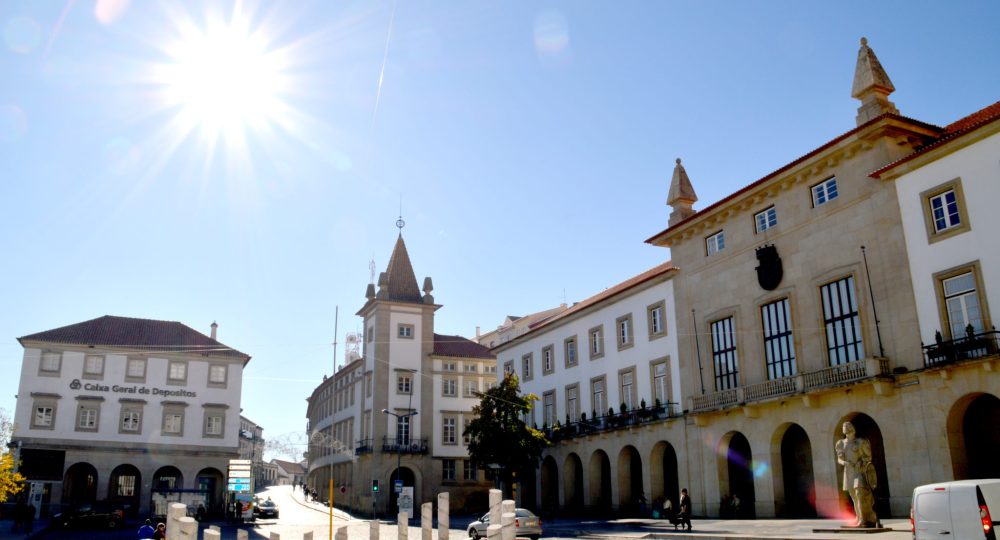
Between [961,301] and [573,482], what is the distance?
3060 centimetres

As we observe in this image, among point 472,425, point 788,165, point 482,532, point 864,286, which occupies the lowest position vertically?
point 482,532

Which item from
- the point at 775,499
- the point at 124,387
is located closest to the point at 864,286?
the point at 775,499

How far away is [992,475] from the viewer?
27125 millimetres

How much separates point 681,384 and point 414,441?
29325 millimetres

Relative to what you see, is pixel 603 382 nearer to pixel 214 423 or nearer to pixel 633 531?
pixel 633 531

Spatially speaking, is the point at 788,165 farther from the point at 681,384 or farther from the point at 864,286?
the point at 681,384

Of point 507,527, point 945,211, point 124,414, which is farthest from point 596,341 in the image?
point 507,527

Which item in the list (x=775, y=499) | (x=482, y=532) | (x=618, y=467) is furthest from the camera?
(x=618, y=467)

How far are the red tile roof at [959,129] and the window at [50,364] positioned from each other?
52469mm

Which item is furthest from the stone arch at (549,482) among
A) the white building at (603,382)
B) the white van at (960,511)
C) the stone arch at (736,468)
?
the white van at (960,511)

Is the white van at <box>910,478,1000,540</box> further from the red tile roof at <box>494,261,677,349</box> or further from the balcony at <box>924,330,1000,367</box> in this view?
the red tile roof at <box>494,261,677,349</box>

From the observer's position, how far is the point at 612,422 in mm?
46812

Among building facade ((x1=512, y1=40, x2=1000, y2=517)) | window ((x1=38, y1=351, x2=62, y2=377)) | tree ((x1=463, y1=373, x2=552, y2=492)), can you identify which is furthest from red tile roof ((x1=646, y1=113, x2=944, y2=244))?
window ((x1=38, y1=351, x2=62, y2=377))

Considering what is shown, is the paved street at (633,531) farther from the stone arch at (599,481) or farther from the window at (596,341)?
the window at (596,341)
